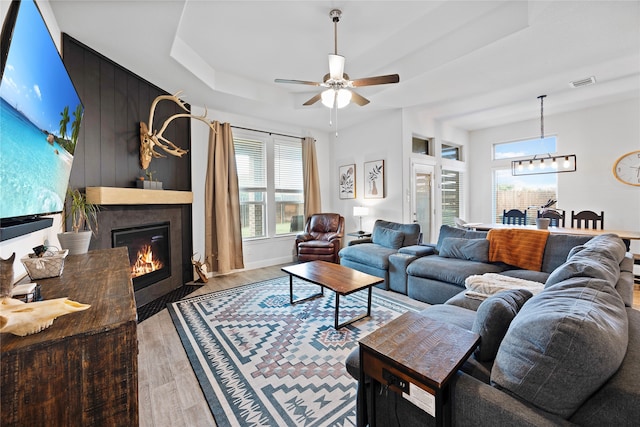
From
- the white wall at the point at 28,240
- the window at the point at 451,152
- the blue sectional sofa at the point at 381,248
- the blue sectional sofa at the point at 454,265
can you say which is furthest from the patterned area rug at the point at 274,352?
the window at the point at 451,152

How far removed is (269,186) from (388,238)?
2.42 m

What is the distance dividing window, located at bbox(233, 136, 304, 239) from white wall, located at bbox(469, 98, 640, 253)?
15.6 ft

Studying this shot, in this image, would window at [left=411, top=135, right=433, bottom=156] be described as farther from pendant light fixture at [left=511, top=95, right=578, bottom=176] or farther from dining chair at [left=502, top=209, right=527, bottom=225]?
dining chair at [left=502, top=209, right=527, bottom=225]

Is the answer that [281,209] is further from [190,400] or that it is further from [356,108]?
[190,400]

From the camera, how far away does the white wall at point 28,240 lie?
4.43 ft

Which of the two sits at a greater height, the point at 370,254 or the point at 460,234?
the point at 460,234

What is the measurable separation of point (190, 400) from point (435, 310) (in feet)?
5.63

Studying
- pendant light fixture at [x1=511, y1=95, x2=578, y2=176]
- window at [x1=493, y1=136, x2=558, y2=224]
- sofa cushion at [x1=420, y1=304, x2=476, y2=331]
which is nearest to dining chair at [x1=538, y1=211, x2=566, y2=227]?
window at [x1=493, y1=136, x2=558, y2=224]

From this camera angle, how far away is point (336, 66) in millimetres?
2492

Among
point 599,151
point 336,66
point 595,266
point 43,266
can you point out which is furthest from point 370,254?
point 599,151

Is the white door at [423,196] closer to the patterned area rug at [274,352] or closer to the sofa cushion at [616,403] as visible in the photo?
the patterned area rug at [274,352]

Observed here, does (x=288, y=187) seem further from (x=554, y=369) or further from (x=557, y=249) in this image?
(x=554, y=369)

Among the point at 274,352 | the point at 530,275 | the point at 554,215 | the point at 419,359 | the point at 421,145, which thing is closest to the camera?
the point at 419,359

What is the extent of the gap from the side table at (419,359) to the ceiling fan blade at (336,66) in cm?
223
